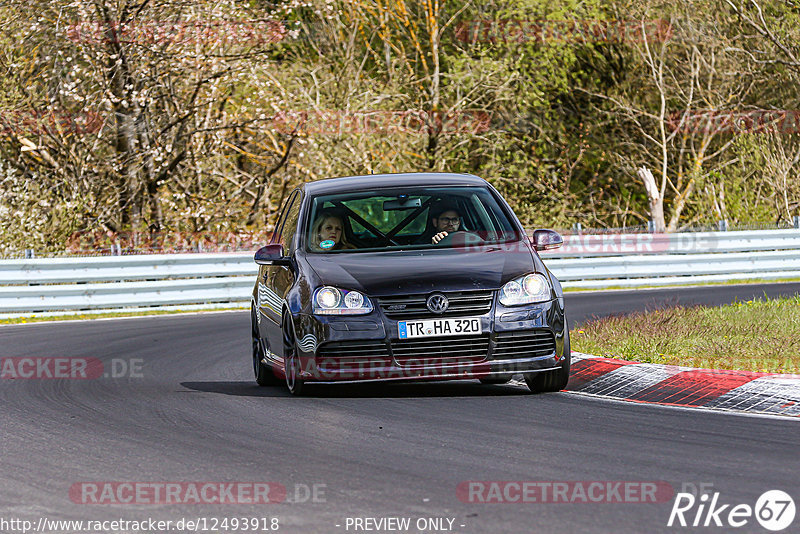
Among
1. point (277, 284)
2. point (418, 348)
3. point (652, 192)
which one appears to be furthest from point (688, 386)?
point (652, 192)

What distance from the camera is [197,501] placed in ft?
19.8

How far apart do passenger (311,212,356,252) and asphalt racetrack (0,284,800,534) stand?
107 cm

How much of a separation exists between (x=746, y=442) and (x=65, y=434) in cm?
406

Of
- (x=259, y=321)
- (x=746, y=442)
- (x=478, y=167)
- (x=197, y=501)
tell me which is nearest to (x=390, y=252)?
(x=259, y=321)

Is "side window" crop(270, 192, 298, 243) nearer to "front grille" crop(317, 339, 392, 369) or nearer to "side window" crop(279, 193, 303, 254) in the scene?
"side window" crop(279, 193, 303, 254)

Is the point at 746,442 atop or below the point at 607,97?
atop

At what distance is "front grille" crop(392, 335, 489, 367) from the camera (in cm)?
902

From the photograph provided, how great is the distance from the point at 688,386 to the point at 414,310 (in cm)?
196

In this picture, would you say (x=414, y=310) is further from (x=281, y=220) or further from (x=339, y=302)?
A: (x=281, y=220)

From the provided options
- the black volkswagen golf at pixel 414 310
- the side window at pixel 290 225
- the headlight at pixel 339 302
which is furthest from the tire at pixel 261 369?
the headlight at pixel 339 302

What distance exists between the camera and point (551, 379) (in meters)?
9.62

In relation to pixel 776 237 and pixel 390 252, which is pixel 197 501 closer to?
pixel 390 252

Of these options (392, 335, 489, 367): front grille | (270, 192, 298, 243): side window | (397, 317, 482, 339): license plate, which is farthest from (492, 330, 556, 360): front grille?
(270, 192, 298, 243): side window

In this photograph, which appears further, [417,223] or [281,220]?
[281,220]
